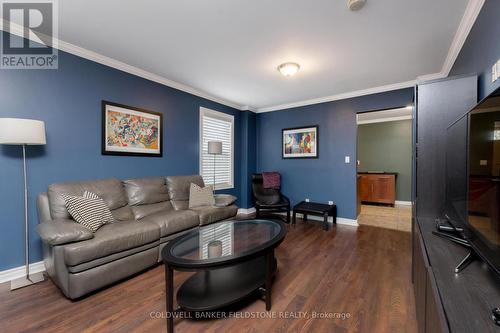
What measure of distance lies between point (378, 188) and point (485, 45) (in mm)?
4754

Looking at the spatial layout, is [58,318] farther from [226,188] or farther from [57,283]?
[226,188]

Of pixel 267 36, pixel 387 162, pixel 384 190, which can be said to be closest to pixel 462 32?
pixel 267 36

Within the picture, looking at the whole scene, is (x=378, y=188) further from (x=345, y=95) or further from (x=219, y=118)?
(x=219, y=118)

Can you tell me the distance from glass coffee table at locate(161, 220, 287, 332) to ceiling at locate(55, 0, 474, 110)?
201 centimetres

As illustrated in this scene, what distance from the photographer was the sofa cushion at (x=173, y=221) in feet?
8.14

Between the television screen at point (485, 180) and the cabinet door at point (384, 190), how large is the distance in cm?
506

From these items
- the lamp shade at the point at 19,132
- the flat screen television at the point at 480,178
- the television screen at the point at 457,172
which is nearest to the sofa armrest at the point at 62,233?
the lamp shade at the point at 19,132

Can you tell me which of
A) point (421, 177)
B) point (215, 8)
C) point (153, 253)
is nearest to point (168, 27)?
point (215, 8)

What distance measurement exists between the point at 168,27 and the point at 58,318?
2.65 m

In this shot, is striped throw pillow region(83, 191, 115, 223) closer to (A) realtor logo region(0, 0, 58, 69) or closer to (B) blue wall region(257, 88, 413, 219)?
(A) realtor logo region(0, 0, 58, 69)

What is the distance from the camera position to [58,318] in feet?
5.30

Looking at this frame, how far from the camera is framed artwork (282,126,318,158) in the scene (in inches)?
180

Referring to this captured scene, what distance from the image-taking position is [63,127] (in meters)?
2.49

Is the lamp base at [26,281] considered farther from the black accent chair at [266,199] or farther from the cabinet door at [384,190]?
the cabinet door at [384,190]
